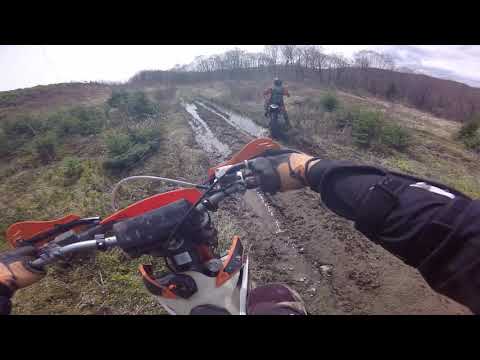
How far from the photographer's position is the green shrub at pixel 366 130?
24.1 ft

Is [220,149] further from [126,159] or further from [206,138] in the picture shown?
[126,159]

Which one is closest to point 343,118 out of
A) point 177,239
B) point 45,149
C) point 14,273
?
point 177,239

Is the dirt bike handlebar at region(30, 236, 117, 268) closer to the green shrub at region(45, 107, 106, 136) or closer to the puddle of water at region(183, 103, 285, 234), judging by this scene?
the puddle of water at region(183, 103, 285, 234)

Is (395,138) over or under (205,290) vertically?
under

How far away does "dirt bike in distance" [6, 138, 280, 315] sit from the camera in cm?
129

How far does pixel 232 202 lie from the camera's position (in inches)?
207

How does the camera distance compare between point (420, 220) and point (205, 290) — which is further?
point (205, 290)

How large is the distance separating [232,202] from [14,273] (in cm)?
418

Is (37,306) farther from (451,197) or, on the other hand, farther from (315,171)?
(451,197)

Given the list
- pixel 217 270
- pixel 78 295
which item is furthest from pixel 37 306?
pixel 217 270

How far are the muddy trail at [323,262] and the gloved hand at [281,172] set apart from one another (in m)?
2.24

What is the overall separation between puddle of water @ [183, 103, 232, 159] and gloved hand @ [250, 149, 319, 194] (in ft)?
18.5

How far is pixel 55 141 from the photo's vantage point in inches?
365

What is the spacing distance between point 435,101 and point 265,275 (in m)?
14.0
